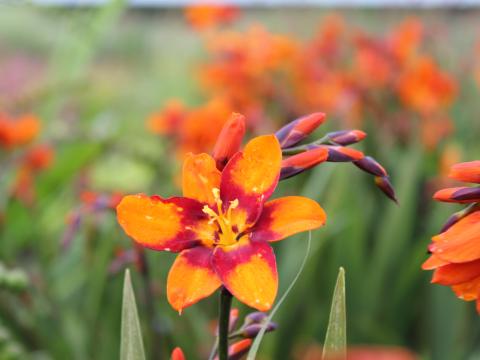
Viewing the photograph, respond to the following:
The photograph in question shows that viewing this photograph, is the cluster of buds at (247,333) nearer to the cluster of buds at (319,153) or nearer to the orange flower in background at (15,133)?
the cluster of buds at (319,153)

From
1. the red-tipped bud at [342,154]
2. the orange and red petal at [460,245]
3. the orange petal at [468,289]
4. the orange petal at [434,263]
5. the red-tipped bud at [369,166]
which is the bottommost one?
the orange petal at [468,289]

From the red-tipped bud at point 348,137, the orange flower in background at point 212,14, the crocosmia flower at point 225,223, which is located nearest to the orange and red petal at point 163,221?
the crocosmia flower at point 225,223

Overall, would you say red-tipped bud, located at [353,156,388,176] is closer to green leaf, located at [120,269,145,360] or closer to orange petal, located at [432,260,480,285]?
orange petal, located at [432,260,480,285]

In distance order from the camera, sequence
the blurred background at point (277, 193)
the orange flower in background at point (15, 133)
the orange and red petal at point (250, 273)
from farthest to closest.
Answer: the orange flower in background at point (15, 133), the blurred background at point (277, 193), the orange and red petal at point (250, 273)

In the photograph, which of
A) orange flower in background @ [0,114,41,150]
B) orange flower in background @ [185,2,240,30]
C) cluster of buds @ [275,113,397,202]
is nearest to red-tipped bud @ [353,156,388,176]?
cluster of buds @ [275,113,397,202]

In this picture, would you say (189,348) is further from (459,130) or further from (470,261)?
(459,130)

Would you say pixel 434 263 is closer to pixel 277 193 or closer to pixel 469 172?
pixel 469 172
